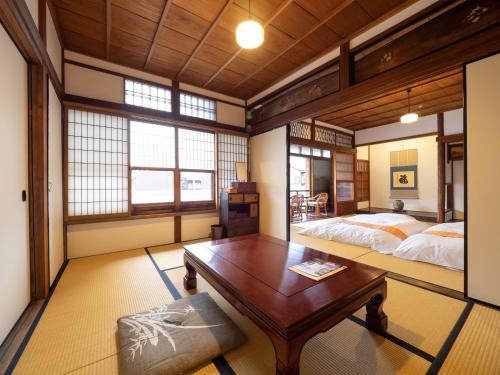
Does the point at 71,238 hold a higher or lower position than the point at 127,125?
lower

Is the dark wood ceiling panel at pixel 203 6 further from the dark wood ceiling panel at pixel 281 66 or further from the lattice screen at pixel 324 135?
the lattice screen at pixel 324 135

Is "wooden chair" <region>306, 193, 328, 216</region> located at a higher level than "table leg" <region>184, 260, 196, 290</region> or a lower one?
higher

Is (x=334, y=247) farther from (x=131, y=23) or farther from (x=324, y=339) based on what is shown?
(x=131, y=23)

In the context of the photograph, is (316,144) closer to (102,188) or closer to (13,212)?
(102,188)

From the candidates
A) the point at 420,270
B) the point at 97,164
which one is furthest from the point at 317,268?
the point at 97,164

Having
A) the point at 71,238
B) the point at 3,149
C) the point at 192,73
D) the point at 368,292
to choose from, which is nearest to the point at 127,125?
the point at 192,73

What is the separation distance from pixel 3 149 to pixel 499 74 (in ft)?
12.4

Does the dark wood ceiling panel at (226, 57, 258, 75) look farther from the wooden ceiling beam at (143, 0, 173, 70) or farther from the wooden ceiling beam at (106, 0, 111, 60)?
the wooden ceiling beam at (106, 0, 111, 60)

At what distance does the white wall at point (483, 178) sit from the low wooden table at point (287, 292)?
1.13 m

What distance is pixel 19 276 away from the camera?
5.53ft

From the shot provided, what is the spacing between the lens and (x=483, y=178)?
1823 millimetres

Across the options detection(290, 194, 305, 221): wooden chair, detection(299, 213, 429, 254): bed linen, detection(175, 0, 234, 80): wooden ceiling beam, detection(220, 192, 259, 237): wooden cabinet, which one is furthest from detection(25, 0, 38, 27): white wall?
detection(290, 194, 305, 221): wooden chair

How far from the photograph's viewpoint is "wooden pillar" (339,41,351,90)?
2709mm

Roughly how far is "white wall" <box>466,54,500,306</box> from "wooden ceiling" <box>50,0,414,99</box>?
1133mm
